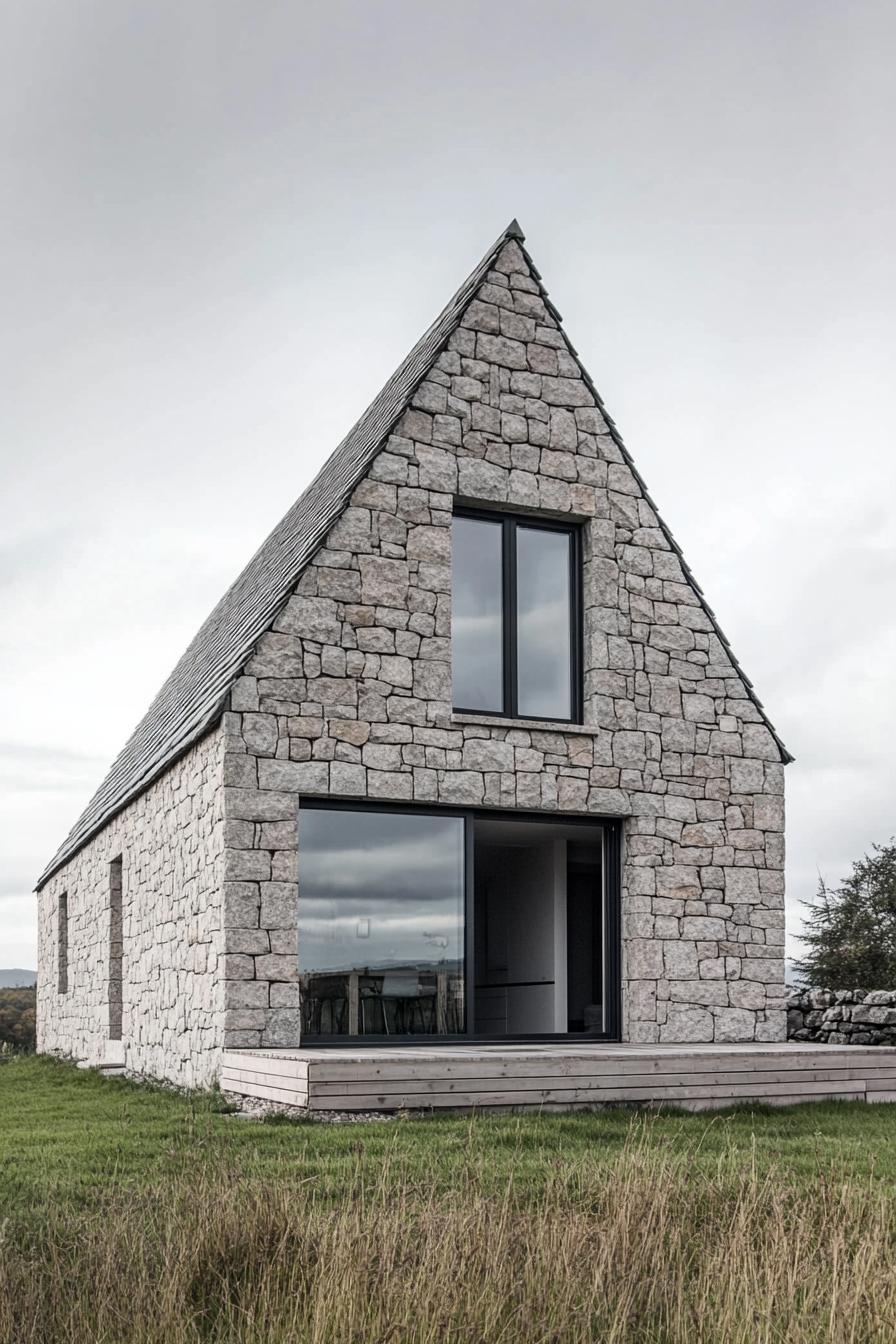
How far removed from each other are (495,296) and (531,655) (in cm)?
329

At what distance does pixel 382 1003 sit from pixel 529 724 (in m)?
2.61

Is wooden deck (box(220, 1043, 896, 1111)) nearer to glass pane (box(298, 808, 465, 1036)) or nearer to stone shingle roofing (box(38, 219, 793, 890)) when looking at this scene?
glass pane (box(298, 808, 465, 1036))

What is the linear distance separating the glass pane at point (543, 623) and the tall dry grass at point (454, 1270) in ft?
22.0

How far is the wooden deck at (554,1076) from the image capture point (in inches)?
336

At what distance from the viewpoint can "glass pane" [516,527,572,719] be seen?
1186 centimetres

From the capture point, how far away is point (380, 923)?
10.8 meters

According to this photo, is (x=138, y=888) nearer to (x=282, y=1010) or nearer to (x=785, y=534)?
(x=282, y=1010)

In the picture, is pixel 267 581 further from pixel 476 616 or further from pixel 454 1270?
pixel 454 1270

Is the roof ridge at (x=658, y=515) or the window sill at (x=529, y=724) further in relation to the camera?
the roof ridge at (x=658, y=515)

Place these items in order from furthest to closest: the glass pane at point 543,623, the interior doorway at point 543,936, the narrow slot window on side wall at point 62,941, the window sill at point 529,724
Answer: the narrow slot window on side wall at point 62,941
the interior doorway at point 543,936
the glass pane at point 543,623
the window sill at point 529,724

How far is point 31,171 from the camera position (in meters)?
13.9

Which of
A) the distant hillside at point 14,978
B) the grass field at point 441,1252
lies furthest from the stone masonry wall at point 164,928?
the distant hillside at point 14,978

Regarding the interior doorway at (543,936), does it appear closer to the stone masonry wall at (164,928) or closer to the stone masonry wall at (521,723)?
the stone masonry wall at (521,723)

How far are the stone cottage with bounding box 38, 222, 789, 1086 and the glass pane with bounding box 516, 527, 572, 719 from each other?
3cm
